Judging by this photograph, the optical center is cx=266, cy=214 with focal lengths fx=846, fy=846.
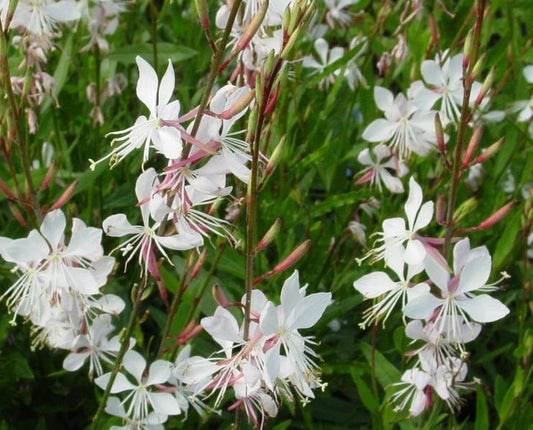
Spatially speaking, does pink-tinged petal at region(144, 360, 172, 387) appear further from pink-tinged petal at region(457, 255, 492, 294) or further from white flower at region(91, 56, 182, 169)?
pink-tinged petal at region(457, 255, 492, 294)

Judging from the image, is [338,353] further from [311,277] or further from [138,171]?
[138,171]

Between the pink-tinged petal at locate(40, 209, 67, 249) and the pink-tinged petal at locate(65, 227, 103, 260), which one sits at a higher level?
the pink-tinged petal at locate(40, 209, 67, 249)

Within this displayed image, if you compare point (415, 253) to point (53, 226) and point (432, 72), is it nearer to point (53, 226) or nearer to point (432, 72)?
point (53, 226)

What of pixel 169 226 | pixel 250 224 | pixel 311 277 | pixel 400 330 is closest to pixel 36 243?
pixel 169 226

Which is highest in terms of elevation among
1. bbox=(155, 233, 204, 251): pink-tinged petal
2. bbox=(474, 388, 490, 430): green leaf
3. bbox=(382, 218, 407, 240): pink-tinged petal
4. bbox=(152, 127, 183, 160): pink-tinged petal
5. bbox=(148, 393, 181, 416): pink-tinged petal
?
bbox=(152, 127, 183, 160): pink-tinged petal

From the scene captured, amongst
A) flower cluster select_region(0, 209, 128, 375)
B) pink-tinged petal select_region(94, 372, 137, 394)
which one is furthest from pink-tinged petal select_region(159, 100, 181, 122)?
pink-tinged petal select_region(94, 372, 137, 394)

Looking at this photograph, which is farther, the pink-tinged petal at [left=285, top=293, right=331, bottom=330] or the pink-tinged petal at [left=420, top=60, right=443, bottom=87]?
the pink-tinged petal at [left=420, top=60, right=443, bottom=87]

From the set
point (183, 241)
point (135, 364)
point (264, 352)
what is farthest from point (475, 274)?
point (135, 364)
